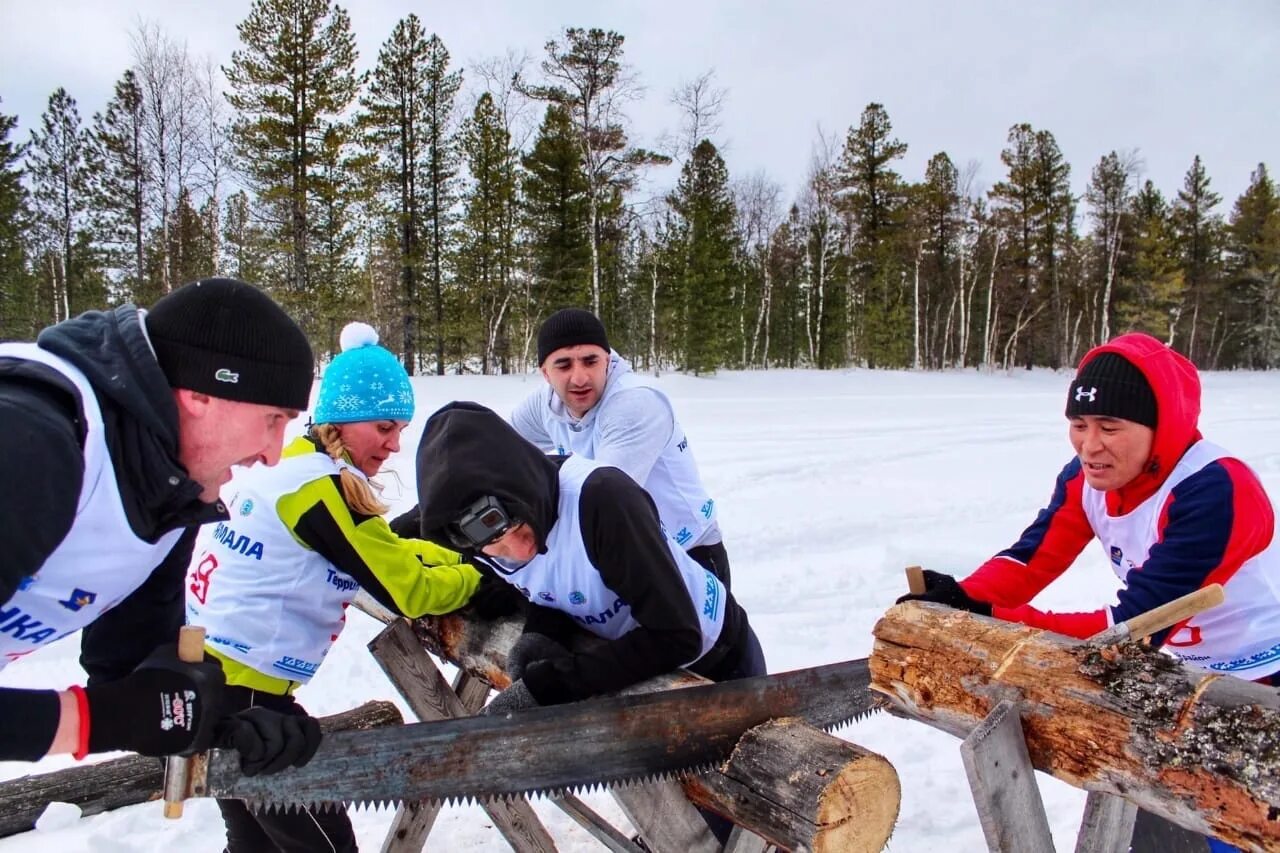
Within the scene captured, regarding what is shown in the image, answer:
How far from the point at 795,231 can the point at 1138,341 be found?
38.3 meters

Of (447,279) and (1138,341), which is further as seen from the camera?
(447,279)

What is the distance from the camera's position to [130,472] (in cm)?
145

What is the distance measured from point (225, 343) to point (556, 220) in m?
25.4

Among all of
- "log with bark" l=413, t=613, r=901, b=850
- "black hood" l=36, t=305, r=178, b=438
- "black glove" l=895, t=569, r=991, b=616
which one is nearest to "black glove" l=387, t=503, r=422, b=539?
"log with bark" l=413, t=613, r=901, b=850

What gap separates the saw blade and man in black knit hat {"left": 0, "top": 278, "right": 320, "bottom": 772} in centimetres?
19

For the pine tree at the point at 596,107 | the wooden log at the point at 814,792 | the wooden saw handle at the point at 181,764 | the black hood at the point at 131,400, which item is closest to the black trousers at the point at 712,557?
the wooden log at the point at 814,792

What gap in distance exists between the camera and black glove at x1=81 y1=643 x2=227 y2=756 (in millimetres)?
1405

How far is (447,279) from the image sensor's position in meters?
28.1

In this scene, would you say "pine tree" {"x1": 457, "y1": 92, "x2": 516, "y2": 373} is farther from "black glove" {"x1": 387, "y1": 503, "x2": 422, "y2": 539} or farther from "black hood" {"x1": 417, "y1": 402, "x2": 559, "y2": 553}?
"black hood" {"x1": 417, "y1": 402, "x2": 559, "y2": 553}

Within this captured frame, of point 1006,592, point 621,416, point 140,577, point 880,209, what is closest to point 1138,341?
point 1006,592

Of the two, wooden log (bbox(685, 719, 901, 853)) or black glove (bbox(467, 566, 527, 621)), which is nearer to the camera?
wooden log (bbox(685, 719, 901, 853))

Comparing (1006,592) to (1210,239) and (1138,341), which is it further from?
(1210,239)

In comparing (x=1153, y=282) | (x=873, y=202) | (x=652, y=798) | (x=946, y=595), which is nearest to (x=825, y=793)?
(x=652, y=798)

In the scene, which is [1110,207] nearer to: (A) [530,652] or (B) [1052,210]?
(B) [1052,210]
